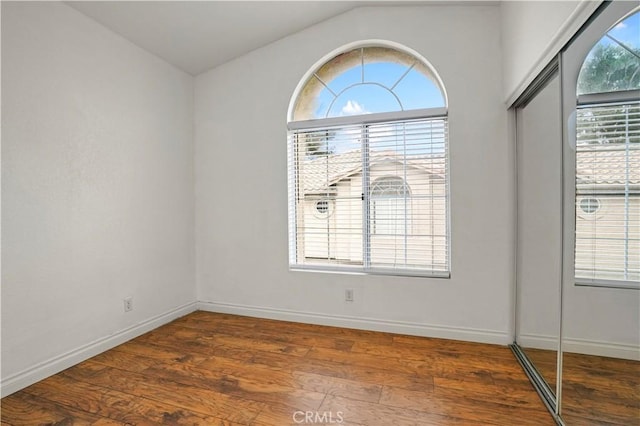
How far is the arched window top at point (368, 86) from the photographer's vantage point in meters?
2.72

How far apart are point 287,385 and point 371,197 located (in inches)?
66.3

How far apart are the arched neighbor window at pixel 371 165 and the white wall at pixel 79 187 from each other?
51.0 inches

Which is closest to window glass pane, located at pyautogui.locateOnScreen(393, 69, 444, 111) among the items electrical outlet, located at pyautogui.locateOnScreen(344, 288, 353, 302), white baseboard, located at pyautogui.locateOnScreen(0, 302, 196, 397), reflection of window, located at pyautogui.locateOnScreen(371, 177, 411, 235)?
reflection of window, located at pyautogui.locateOnScreen(371, 177, 411, 235)

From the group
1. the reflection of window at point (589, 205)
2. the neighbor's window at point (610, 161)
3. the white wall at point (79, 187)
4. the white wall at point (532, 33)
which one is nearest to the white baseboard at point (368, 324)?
the white wall at point (79, 187)

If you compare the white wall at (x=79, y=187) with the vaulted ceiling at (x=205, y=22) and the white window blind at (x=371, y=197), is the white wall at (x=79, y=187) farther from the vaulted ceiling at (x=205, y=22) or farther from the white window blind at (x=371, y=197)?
the white window blind at (x=371, y=197)

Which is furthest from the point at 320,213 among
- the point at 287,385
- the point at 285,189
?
the point at 287,385

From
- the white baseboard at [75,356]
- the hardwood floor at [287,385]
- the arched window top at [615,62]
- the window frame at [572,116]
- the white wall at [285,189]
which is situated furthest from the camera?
the white wall at [285,189]

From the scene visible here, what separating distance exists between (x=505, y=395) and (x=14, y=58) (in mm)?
3619

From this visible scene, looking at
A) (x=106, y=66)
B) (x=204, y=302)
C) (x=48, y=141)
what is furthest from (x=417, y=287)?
(x=106, y=66)

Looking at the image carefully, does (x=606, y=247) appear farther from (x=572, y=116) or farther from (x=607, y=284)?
(x=572, y=116)

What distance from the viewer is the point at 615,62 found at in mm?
1203

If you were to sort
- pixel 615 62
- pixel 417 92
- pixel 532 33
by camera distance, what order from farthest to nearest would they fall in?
pixel 417 92
pixel 532 33
pixel 615 62

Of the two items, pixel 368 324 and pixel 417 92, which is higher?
pixel 417 92

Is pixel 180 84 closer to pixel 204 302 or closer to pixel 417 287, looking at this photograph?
pixel 204 302
